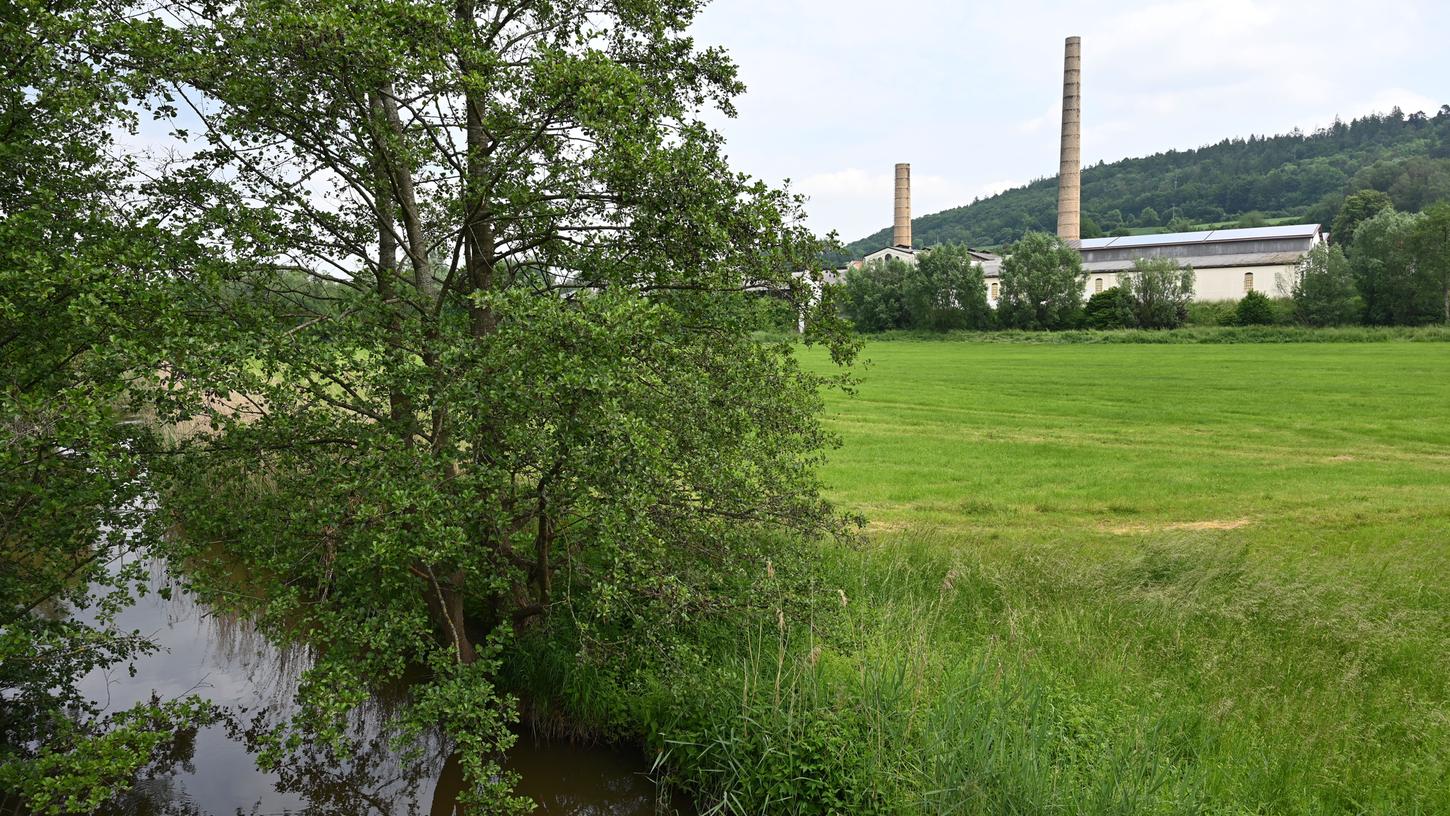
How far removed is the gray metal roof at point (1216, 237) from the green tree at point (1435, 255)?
25063mm

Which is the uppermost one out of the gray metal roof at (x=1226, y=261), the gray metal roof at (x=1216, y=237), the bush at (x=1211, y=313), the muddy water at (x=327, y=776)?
the gray metal roof at (x=1216, y=237)

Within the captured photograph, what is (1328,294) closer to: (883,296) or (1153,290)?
(1153,290)

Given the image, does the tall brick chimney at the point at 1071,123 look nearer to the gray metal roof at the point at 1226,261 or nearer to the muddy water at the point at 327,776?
the gray metal roof at the point at 1226,261

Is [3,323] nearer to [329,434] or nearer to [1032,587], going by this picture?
[329,434]

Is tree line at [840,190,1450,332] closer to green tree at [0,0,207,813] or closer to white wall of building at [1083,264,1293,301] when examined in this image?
white wall of building at [1083,264,1293,301]

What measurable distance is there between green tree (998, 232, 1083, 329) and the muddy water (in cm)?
8480

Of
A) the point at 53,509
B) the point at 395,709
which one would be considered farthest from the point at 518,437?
the point at 395,709

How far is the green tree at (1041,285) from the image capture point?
86.8m

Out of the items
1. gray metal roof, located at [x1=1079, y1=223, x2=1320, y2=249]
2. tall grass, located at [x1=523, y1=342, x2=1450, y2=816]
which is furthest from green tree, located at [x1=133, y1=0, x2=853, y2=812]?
gray metal roof, located at [x1=1079, y1=223, x2=1320, y2=249]

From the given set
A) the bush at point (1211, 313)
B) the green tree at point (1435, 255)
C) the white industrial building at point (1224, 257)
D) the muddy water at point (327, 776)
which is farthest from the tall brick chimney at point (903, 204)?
the muddy water at point (327, 776)

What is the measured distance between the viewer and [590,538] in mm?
8297

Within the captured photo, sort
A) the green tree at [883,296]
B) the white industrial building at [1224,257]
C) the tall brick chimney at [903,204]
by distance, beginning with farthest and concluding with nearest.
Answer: the tall brick chimney at [903,204] → the white industrial building at [1224,257] → the green tree at [883,296]

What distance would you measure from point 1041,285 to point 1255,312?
58.7 ft

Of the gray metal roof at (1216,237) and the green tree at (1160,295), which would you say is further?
the gray metal roof at (1216,237)
